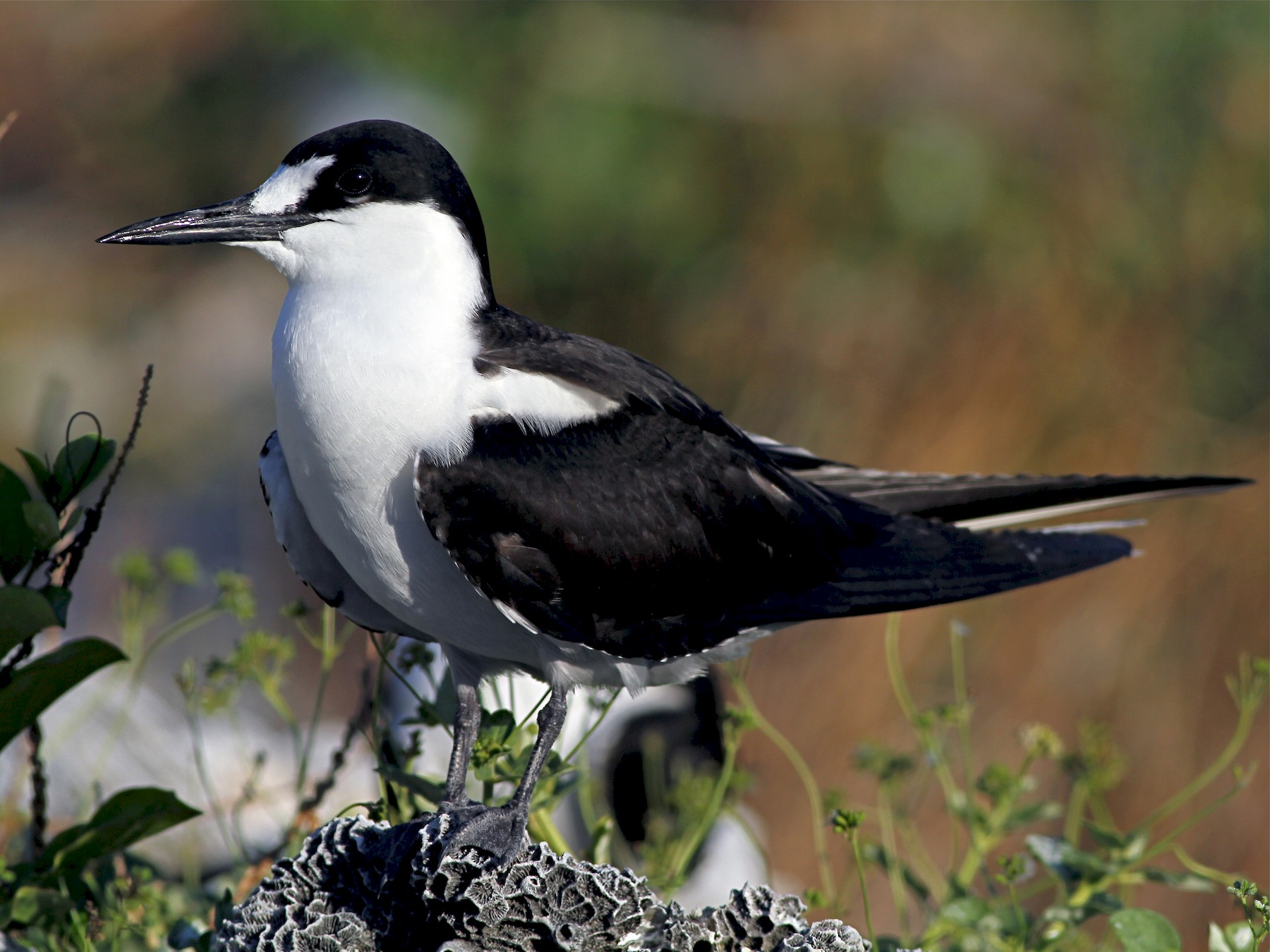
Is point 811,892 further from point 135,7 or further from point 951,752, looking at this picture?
point 135,7

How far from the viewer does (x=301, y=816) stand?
7.59 feet

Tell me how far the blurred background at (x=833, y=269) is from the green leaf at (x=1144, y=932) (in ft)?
7.80

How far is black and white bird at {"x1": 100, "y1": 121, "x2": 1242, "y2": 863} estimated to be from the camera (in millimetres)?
1930

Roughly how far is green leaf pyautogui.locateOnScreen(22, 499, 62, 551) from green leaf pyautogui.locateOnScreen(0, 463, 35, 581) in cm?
4

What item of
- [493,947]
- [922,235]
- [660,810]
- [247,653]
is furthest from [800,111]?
[493,947]

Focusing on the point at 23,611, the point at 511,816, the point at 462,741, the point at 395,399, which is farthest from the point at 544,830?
the point at 23,611

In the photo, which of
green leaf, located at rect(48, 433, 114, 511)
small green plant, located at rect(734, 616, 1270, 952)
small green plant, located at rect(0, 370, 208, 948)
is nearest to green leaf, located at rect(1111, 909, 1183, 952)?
small green plant, located at rect(734, 616, 1270, 952)

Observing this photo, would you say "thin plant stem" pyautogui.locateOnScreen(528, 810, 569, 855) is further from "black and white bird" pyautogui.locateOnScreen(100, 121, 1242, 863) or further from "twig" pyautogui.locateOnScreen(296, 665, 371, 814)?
"twig" pyautogui.locateOnScreen(296, 665, 371, 814)

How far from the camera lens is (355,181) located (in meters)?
2.04

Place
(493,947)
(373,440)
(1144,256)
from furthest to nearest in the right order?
(1144,256) < (373,440) < (493,947)

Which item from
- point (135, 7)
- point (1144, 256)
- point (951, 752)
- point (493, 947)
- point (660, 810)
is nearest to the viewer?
point (493, 947)

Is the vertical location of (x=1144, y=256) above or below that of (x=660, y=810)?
above

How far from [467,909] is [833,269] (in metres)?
4.23

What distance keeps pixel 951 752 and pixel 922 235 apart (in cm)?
227
